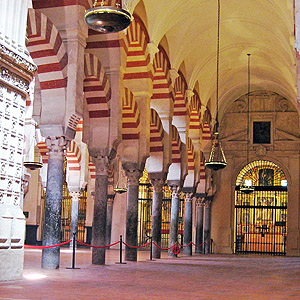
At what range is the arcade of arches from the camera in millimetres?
6508

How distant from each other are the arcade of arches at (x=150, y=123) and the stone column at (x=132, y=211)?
3 cm

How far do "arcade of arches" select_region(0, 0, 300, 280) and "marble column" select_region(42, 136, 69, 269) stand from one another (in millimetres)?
18

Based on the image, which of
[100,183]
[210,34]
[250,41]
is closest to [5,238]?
[100,183]

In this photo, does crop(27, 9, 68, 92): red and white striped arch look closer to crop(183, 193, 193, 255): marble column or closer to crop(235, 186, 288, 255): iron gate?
crop(183, 193, 193, 255): marble column

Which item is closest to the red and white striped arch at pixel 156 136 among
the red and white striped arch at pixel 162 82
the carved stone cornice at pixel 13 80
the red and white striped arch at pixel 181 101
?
the red and white striped arch at pixel 162 82

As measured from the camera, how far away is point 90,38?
1055 cm

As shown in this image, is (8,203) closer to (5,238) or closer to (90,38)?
(5,238)

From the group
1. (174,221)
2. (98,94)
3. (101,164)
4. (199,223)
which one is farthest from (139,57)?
(199,223)

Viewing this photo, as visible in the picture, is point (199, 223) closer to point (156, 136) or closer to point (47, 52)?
point (156, 136)

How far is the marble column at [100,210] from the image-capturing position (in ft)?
32.3

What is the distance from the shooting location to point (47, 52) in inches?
334

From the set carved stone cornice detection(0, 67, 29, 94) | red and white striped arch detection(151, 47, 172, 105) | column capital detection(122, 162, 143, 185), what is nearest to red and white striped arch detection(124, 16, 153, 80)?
red and white striped arch detection(151, 47, 172, 105)

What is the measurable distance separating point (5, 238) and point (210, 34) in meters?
10.9

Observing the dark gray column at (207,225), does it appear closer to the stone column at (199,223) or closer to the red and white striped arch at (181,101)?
the stone column at (199,223)
